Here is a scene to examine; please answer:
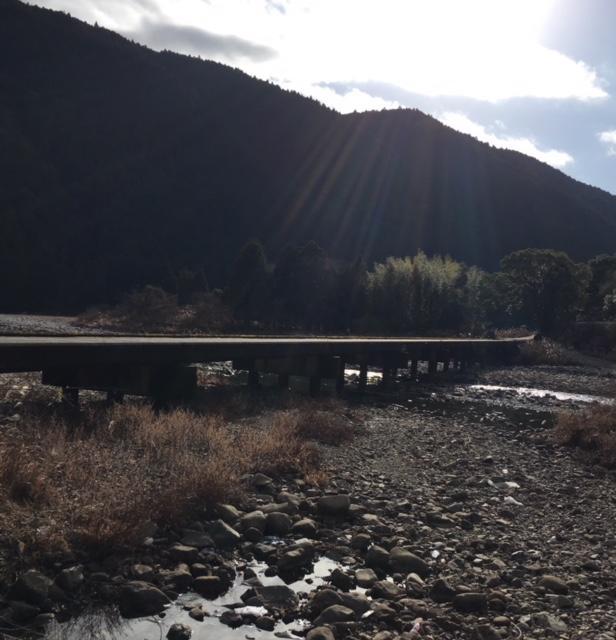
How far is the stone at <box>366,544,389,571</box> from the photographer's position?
5.50 metres

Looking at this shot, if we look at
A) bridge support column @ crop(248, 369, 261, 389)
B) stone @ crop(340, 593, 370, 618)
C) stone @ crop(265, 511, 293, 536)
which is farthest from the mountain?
stone @ crop(340, 593, 370, 618)

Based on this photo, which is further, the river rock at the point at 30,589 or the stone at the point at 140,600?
the stone at the point at 140,600

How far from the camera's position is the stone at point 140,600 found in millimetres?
4473

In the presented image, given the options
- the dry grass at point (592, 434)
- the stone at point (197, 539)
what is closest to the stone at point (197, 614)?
the stone at point (197, 539)

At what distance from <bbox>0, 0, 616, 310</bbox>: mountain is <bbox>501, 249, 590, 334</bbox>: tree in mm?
58396

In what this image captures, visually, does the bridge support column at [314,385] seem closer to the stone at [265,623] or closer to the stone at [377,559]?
the stone at [377,559]

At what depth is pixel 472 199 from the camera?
148 m

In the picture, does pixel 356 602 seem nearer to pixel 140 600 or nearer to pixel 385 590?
pixel 385 590

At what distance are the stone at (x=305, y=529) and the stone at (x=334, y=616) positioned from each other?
1.52m

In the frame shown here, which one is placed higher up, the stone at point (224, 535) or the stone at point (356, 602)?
the stone at point (224, 535)

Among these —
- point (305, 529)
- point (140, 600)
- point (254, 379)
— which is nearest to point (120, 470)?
point (305, 529)

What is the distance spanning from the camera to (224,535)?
5.66 m

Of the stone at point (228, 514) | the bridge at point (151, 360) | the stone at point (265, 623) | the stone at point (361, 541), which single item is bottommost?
the stone at point (265, 623)

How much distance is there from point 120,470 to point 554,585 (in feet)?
12.4
